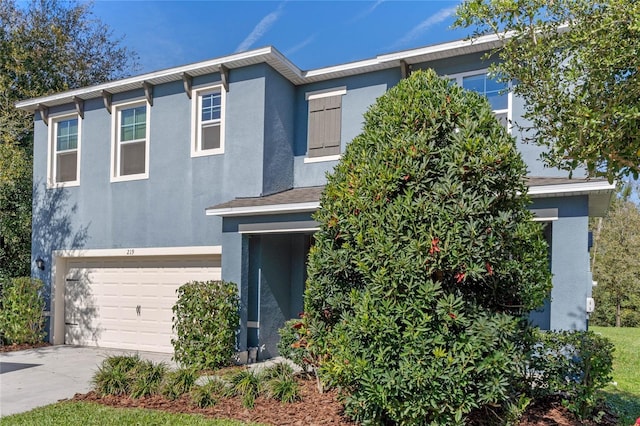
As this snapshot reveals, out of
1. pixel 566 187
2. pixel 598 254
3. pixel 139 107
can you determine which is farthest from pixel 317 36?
pixel 598 254

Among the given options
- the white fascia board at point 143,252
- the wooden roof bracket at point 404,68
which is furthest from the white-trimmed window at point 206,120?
the wooden roof bracket at point 404,68

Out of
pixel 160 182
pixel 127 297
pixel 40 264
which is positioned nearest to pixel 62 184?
pixel 40 264

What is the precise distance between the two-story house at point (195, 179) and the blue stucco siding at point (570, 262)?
994 mm

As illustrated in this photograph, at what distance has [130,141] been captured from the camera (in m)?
11.8

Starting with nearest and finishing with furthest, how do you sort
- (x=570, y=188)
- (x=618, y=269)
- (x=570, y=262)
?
(x=570, y=188)
(x=570, y=262)
(x=618, y=269)

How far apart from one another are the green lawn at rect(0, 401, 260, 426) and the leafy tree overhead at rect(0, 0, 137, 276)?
7.43 m

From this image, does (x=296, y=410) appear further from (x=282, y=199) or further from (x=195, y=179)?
(x=195, y=179)

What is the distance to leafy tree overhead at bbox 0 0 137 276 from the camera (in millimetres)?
13766

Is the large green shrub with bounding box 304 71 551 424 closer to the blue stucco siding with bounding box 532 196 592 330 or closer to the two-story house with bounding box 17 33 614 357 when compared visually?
the blue stucco siding with bounding box 532 196 592 330

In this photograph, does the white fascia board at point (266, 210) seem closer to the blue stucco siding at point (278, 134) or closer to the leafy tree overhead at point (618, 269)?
the blue stucco siding at point (278, 134)

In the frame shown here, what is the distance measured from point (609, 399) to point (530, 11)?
5.54m

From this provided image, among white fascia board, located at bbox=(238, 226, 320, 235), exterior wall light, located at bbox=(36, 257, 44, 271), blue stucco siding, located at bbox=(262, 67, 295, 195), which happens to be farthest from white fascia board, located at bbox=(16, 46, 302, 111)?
exterior wall light, located at bbox=(36, 257, 44, 271)

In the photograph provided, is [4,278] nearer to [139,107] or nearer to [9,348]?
[9,348]

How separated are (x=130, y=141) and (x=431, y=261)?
377 inches
